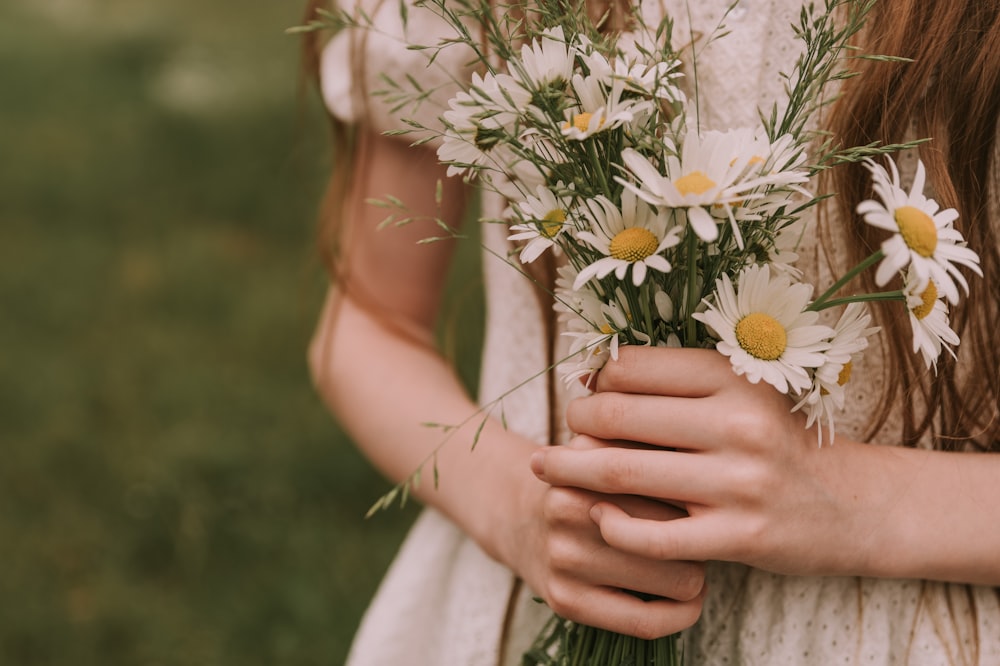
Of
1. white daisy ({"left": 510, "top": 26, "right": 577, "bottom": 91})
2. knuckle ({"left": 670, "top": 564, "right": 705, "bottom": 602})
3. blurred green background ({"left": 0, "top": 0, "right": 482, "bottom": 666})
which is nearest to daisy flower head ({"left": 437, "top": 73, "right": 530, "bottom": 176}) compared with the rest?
white daisy ({"left": 510, "top": 26, "right": 577, "bottom": 91})

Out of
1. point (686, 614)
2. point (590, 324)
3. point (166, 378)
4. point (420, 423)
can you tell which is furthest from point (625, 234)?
point (166, 378)

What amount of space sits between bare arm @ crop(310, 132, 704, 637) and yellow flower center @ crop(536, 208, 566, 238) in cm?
31

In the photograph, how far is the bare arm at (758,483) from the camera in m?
0.99

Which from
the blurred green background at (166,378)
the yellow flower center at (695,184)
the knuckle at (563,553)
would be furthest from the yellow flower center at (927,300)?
the blurred green background at (166,378)

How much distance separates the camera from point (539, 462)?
3.62 ft

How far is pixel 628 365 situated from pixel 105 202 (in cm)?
495

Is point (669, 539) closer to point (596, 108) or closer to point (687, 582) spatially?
point (687, 582)

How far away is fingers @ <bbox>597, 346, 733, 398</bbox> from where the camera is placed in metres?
0.99

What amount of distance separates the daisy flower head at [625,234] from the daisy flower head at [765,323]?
72mm

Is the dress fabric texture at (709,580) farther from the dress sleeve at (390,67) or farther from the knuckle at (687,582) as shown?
the knuckle at (687,582)

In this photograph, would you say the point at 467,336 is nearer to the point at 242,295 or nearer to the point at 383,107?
the point at 383,107

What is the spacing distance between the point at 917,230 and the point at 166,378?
3.71 m

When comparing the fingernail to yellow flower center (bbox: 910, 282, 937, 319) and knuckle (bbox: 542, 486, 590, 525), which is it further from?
yellow flower center (bbox: 910, 282, 937, 319)

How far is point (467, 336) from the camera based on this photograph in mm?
2836
